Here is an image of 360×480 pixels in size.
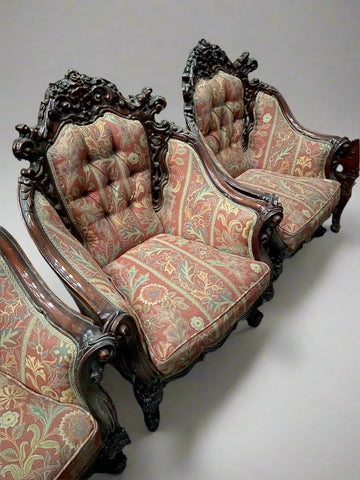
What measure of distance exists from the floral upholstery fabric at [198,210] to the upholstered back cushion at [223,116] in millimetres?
356

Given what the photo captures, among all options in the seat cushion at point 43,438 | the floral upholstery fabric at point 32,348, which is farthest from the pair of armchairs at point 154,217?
the seat cushion at point 43,438

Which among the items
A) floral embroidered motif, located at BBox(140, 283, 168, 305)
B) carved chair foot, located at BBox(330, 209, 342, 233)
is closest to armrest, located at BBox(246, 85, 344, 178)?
carved chair foot, located at BBox(330, 209, 342, 233)

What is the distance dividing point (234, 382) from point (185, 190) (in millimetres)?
826

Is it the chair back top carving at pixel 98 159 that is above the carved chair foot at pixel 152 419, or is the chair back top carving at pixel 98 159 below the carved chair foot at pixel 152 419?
above

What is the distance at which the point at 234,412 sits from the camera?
1554 millimetres

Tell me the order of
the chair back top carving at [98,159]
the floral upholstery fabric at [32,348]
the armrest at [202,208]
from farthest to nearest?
1. the armrest at [202,208]
2. the chair back top carving at [98,159]
3. the floral upholstery fabric at [32,348]

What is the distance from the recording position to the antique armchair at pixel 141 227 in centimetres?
132

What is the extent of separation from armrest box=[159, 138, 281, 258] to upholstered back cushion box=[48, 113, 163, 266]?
0.35ft

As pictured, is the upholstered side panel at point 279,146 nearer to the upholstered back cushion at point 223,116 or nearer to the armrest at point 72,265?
the upholstered back cushion at point 223,116

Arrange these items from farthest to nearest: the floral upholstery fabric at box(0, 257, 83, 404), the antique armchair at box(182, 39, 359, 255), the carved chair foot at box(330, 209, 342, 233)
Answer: the carved chair foot at box(330, 209, 342, 233)
the antique armchair at box(182, 39, 359, 255)
the floral upholstery fabric at box(0, 257, 83, 404)

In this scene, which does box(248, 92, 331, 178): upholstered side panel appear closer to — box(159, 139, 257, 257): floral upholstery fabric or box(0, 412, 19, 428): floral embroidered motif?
box(159, 139, 257, 257): floral upholstery fabric

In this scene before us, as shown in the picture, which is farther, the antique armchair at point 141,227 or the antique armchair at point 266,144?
the antique armchair at point 266,144

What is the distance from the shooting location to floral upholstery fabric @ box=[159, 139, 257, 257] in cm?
170

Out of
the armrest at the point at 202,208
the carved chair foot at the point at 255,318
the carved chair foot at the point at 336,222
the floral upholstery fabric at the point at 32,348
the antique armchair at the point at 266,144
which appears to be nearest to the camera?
the floral upholstery fabric at the point at 32,348
